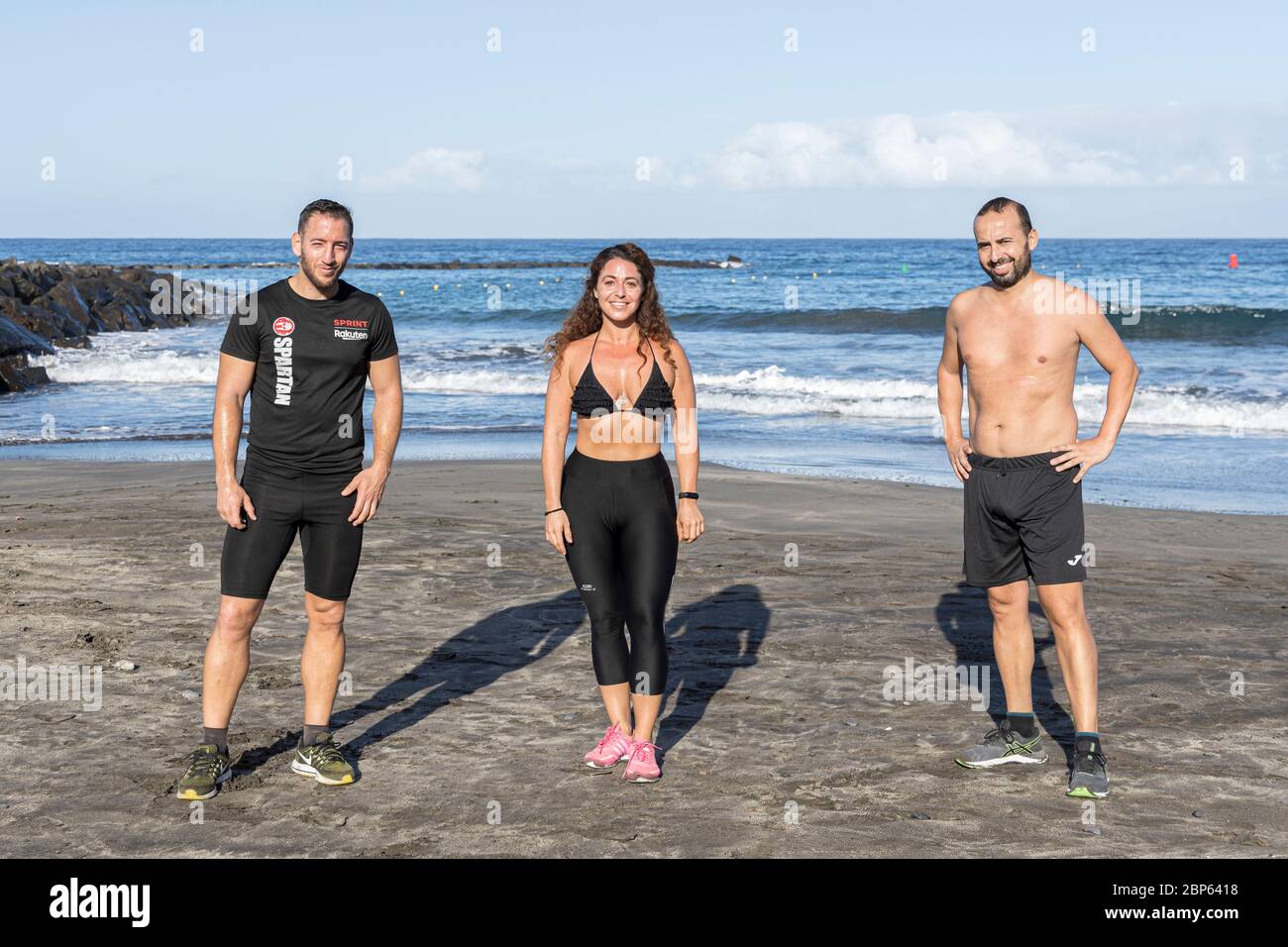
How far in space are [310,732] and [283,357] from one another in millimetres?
→ 1533

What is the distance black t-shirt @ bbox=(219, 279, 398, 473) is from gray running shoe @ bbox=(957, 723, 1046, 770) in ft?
8.95

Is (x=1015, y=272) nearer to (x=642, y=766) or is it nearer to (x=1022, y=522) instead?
(x=1022, y=522)

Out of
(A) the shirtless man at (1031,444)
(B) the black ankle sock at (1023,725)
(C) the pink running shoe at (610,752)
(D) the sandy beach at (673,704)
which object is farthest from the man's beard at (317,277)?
(B) the black ankle sock at (1023,725)

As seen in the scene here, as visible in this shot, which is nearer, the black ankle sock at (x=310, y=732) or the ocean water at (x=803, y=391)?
the black ankle sock at (x=310, y=732)

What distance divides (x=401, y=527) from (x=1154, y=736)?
6.30m

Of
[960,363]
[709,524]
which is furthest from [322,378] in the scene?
[709,524]

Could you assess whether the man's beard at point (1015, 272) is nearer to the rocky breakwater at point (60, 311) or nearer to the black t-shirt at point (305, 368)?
the black t-shirt at point (305, 368)

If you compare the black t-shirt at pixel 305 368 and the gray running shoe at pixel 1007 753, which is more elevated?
the black t-shirt at pixel 305 368

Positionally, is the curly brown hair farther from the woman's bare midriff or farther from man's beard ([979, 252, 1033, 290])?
man's beard ([979, 252, 1033, 290])

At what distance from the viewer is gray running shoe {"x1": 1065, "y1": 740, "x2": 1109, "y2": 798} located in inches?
192

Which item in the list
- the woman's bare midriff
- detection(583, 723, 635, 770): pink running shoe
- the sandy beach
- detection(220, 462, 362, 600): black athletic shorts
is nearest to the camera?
the sandy beach

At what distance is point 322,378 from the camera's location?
4902mm

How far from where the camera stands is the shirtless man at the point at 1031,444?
16.4ft

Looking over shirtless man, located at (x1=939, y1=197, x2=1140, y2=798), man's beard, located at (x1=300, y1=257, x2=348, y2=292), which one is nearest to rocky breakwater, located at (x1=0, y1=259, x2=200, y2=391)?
man's beard, located at (x1=300, y1=257, x2=348, y2=292)
